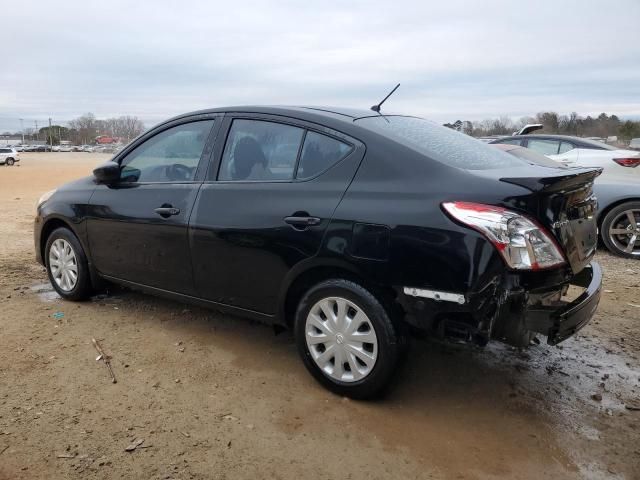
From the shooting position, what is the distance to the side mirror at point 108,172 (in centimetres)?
404

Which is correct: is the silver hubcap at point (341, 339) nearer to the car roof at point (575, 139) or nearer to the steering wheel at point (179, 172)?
the steering wheel at point (179, 172)

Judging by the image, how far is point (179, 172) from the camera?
3.82 m

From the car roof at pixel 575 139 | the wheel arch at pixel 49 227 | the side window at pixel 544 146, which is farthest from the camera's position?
the side window at pixel 544 146

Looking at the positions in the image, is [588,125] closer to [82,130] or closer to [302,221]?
[302,221]

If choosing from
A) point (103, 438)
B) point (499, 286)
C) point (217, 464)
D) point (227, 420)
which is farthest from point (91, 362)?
point (499, 286)

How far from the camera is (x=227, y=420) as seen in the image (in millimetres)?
2822

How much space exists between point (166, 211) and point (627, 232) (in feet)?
17.8

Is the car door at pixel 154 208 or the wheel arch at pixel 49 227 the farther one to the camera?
the wheel arch at pixel 49 227

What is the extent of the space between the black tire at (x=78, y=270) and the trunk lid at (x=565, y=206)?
344 centimetres

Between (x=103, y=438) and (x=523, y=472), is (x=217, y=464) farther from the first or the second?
(x=523, y=472)

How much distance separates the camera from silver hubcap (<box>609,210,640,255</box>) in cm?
633

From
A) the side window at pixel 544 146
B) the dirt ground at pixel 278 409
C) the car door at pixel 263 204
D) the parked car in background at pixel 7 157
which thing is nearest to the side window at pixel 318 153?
the car door at pixel 263 204

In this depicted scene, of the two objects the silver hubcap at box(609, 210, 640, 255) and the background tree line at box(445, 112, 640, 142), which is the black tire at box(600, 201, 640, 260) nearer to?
the silver hubcap at box(609, 210, 640, 255)

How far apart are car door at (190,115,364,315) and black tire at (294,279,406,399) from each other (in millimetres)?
223
